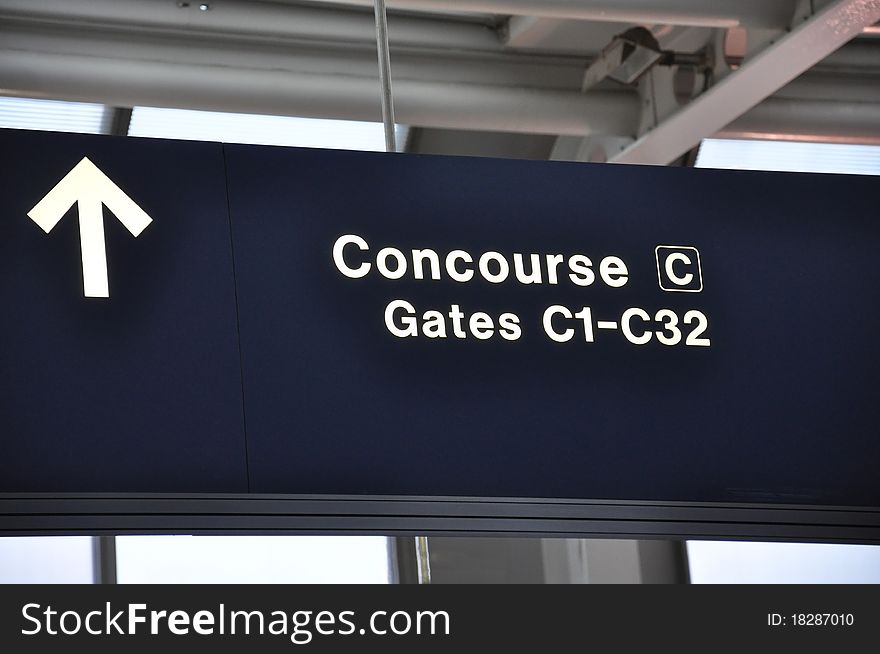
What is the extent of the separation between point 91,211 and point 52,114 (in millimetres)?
5669

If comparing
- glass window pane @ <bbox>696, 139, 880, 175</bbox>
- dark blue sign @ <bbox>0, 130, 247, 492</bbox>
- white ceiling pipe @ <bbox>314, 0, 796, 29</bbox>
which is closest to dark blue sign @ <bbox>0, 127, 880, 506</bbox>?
dark blue sign @ <bbox>0, 130, 247, 492</bbox>

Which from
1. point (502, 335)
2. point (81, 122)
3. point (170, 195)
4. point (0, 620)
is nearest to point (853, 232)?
point (502, 335)

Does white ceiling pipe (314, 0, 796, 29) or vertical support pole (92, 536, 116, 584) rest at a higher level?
white ceiling pipe (314, 0, 796, 29)

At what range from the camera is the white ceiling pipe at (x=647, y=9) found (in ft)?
18.4

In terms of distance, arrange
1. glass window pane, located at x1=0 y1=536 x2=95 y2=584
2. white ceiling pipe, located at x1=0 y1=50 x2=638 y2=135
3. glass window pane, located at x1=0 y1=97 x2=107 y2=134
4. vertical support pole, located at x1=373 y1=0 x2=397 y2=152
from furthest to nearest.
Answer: glass window pane, located at x1=0 y1=97 x2=107 y2=134, white ceiling pipe, located at x1=0 y1=50 x2=638 y2=135, vertical support pole, located at x1=373 y1=0 x2=397 y2=152, glass window pane, located at x1=0 y1=536 x2=95 y2=584

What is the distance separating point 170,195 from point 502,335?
729mm

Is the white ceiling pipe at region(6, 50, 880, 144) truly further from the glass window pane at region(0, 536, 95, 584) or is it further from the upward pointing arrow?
the glass window pane at region(0, 536, 95, 584)

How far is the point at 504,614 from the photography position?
2572 mm

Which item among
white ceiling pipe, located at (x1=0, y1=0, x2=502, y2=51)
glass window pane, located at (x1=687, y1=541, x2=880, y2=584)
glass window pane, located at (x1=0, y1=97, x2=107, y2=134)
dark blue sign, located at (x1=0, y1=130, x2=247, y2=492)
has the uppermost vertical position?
glass window pane, located at (x1=0, y1=97, x2=107, y2=134)

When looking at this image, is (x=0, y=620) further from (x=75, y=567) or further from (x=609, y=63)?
(x=609, y=63)

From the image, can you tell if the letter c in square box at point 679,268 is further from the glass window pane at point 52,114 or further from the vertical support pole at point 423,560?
the glass window pane at point 52,114

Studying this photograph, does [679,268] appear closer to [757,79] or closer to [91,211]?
[91,211]

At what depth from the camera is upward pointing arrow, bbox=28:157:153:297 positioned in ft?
8.86

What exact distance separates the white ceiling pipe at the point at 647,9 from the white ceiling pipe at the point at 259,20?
954 mm
